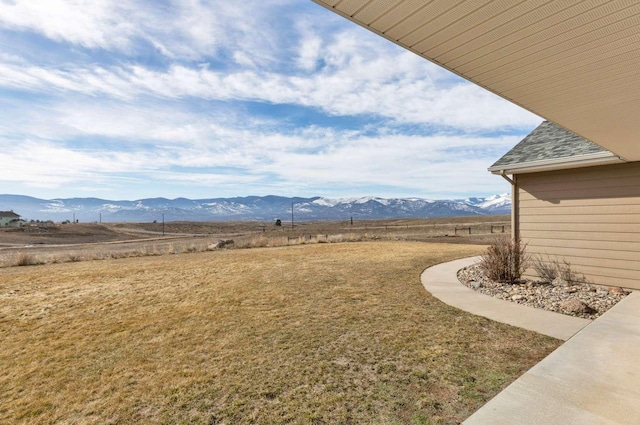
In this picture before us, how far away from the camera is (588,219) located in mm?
7477

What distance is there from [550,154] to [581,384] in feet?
20.9

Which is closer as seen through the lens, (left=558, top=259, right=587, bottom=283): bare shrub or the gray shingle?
the gray shingle

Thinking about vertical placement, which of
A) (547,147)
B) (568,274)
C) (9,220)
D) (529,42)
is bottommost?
(568,274)

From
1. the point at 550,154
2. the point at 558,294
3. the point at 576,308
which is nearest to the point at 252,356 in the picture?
the point at 576,308

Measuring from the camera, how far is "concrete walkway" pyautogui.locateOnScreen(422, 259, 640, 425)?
274 centimetres

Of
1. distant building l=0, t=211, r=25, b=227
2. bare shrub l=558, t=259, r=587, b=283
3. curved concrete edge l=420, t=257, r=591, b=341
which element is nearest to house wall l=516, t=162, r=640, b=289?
bare shrub l=558, t=259, r=587, b=283

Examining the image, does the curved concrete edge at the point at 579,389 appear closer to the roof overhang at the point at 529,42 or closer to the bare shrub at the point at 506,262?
Result: the roof overhang at the point at 529,42

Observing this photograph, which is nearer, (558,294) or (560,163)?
(558,294)

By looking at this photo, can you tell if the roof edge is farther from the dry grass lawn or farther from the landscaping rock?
the dry grass lawn

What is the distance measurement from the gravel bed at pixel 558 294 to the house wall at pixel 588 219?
530mm

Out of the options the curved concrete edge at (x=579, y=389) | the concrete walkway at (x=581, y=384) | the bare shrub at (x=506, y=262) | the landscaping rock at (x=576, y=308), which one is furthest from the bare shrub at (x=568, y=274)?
the curved concrete edge at (x=579, y=389)

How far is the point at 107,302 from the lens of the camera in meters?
6.92

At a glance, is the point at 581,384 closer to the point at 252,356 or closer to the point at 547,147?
the point at 252,356

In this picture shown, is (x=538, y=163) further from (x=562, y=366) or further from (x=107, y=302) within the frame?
(x=107, y=302)
